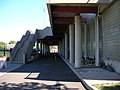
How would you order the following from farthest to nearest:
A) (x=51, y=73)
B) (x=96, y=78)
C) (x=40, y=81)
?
(x=51, y=73) < (x=96, y=78) < (x=40, y=81)

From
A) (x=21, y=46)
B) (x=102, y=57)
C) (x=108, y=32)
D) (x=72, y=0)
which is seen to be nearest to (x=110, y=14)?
(x=108, y=32)

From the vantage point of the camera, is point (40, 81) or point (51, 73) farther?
point (51, 73)

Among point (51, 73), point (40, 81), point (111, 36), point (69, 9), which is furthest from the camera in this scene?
point (69, 9)

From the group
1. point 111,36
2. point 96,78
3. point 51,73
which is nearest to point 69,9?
point 111,36

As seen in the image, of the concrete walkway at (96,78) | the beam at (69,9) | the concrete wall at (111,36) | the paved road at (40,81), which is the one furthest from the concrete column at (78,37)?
the concrete walkway at (96,78)

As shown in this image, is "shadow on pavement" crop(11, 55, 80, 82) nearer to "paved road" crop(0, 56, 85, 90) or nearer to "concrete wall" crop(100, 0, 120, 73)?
"paved road" crop(0, 56, 85, 90)

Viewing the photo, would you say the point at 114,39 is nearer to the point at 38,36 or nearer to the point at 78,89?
the point at 78,89

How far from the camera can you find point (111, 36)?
2123cm

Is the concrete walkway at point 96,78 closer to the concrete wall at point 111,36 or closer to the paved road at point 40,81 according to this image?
the paved road at point 40,81

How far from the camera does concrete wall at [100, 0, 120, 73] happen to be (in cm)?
1927

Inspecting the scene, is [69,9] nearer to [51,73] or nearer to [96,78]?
[51,73]

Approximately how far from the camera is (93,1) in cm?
2044

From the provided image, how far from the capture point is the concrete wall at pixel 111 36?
63.2 feet

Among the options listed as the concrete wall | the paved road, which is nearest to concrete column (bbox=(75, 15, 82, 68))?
the concrete wall
